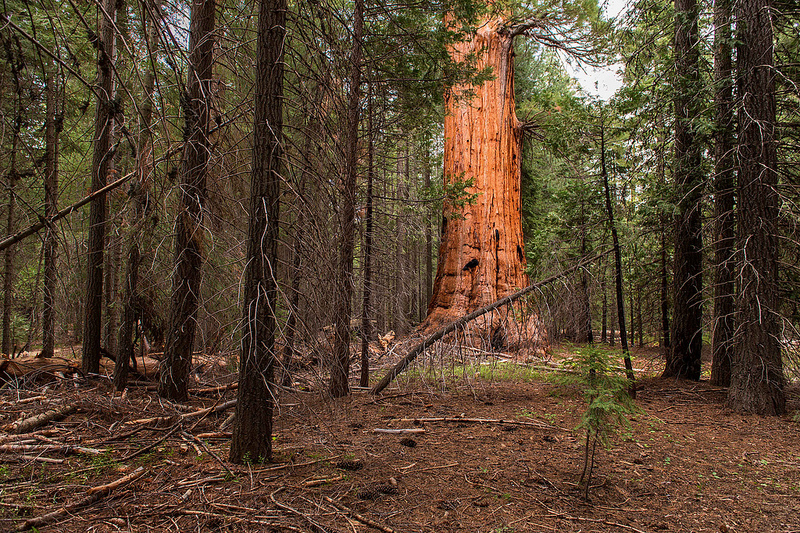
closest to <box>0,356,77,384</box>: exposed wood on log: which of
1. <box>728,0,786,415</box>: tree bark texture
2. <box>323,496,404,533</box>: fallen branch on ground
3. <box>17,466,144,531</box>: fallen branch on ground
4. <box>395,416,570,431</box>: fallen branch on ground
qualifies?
<box>17,466,144,531</box>: fallen branch on ground

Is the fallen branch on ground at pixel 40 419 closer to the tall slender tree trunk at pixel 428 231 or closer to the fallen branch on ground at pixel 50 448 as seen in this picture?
the fallen branch on ground at pixel 50 448

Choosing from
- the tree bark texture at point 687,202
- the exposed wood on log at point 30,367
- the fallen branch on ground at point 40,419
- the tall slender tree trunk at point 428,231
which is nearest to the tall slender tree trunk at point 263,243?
the fallen branch on ground at point 40,419

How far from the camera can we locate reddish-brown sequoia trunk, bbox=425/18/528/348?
10.1 metres

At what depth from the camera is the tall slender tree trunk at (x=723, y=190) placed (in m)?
6.48

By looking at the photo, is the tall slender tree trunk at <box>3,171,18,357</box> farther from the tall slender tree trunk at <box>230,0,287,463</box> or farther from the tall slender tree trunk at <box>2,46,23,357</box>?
the tall slender tree trunk at <box>230,0,287,463</box>

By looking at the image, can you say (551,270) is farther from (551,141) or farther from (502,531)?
(551,141)

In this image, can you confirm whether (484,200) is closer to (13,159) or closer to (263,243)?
(263,243)

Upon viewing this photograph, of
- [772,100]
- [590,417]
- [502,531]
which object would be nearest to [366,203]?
[590,417]

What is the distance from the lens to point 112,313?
972 cm

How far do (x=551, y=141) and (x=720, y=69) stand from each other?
12.4 ft

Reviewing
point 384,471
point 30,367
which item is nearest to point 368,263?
point 384,471

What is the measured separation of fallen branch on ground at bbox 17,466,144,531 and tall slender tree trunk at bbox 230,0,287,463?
761 millimetres

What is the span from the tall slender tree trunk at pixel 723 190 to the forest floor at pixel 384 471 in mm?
1722

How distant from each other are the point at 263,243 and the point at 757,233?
625 cm
